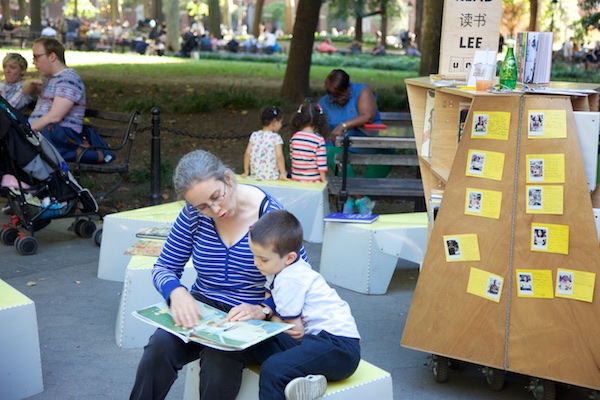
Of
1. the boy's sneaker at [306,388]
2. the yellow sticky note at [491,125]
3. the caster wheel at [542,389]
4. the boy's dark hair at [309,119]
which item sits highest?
the yellow sticky note at [491,125]

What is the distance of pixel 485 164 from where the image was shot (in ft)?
14.8

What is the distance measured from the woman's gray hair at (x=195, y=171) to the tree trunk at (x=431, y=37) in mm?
11873

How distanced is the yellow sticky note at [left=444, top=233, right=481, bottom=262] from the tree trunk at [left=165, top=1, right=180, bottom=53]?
3583 cm

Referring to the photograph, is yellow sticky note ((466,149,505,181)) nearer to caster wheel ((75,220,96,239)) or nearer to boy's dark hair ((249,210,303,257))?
boy's dark hair ((249,210,303,257))

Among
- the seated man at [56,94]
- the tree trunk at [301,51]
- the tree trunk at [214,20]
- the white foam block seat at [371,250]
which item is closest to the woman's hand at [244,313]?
the white foam block seat at [371,250]

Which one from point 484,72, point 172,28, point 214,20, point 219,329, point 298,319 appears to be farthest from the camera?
point 214,20

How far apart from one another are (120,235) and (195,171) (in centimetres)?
315

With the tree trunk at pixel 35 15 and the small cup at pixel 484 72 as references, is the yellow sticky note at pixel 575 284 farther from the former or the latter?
the tree trunk at pixel 35 15

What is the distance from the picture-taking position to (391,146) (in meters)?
8.12

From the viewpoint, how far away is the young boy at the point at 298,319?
342cm

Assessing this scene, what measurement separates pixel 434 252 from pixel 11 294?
224cm

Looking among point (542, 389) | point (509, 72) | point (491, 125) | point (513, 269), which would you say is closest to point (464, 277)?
point (513, 269)

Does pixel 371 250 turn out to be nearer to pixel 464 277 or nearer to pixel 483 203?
pixel 464 277

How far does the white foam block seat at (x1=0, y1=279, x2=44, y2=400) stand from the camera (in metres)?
4.32
